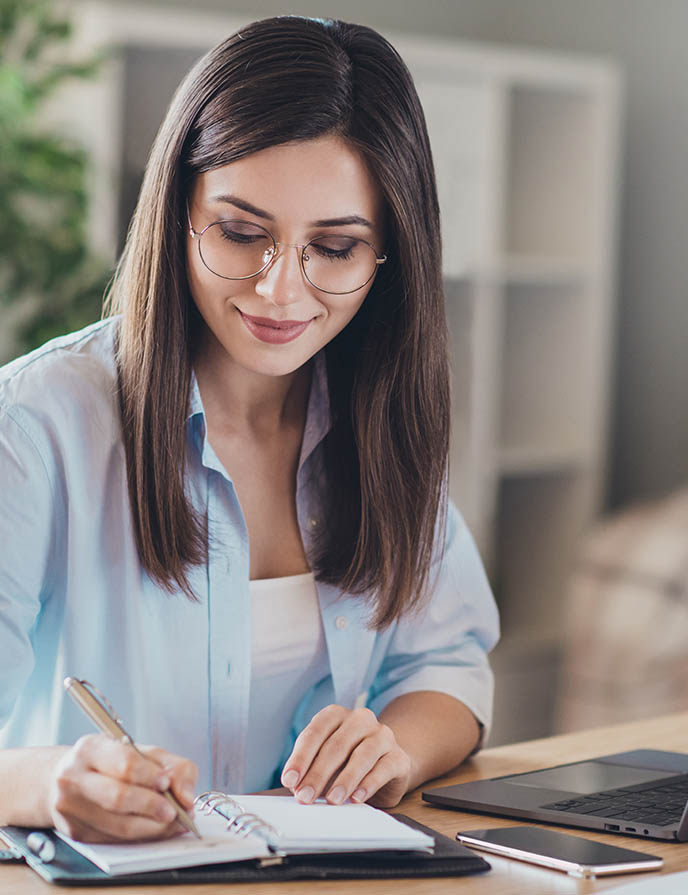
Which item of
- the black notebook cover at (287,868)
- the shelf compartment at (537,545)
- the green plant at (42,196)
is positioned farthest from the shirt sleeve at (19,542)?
the shelf compartment at (537,545)

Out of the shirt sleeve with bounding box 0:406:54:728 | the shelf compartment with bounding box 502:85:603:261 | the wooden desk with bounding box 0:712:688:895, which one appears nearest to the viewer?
the wooden desk with bounding box 0:712:688:895

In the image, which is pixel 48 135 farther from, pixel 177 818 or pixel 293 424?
pixel 177 818

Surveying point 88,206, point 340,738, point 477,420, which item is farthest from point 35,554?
point 477,420

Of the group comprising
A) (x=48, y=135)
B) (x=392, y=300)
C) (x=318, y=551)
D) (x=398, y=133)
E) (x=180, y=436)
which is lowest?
(x=318, y=551)

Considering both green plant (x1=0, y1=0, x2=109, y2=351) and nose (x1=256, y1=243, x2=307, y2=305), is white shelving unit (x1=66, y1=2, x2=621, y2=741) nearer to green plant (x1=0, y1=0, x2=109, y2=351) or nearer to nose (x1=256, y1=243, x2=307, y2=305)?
green plant (x1=0, y1=0, x2=109, y2=351)

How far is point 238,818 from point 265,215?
0.53m

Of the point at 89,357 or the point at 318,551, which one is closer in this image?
the point at 89,357

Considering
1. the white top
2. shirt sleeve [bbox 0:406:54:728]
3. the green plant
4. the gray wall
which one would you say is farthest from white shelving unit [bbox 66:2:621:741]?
shirt sleeve [bbox 0:406:54:728]

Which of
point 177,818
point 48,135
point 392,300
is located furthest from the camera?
point 48,135

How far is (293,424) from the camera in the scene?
147 cm

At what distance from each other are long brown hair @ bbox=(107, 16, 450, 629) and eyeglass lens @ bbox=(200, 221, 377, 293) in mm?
48

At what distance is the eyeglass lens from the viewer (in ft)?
3.90

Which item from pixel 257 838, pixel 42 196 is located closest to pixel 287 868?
pixel 257 838

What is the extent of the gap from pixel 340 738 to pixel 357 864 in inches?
7.4
